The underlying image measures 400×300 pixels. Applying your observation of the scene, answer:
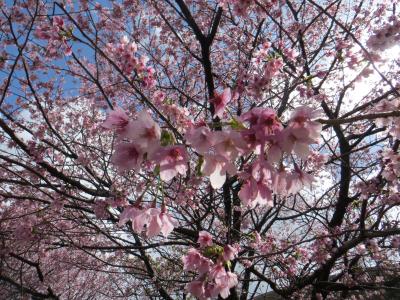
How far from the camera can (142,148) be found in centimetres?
139

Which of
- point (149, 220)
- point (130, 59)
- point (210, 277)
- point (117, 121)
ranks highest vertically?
point (130, 59)

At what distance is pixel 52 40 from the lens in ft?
14.1

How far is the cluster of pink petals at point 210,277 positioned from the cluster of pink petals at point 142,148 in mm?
897

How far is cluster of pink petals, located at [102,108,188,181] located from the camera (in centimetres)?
136

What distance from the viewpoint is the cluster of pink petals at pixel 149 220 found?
1683 mm

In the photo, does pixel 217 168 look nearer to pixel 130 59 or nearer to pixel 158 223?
pixel 158 223

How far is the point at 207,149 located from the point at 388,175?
3660 mm

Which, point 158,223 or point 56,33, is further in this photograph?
point 56,33

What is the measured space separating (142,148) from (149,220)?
46 cm

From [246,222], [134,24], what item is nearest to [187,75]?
[134,24]

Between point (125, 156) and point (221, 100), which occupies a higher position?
point (221, 100)

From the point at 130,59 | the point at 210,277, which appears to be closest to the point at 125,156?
→ the point at 210,277

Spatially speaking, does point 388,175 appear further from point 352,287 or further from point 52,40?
point 52,40

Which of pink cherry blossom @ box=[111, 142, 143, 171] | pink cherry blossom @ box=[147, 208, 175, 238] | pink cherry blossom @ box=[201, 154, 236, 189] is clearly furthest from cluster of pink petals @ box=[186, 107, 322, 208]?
pink cherry blossom @ box=[147, 208, 175, 238]
